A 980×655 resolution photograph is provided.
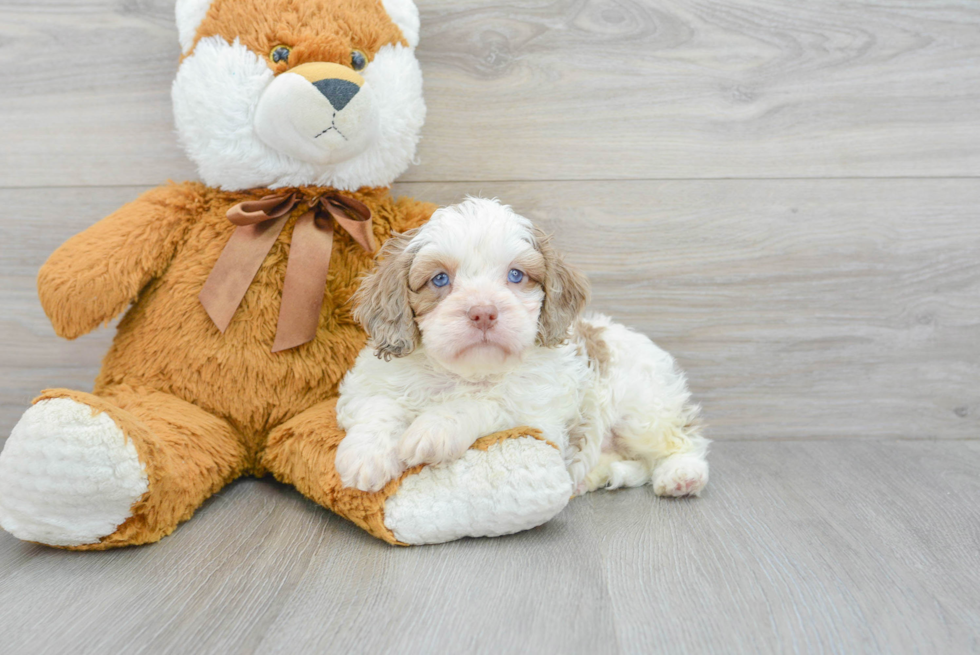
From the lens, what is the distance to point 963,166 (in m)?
1.82

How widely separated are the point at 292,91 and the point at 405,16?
1.17 feet

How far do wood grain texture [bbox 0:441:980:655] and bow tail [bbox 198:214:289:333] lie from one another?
384 mm

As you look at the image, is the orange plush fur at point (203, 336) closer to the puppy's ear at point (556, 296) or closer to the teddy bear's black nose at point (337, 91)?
the teddy bear's black nose at point (337, 91)

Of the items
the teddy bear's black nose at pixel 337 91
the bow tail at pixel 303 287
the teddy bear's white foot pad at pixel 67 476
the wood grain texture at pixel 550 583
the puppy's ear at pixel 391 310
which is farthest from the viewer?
the bow tail at pixel 303 287

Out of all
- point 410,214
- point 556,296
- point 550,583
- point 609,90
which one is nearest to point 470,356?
point 556,296

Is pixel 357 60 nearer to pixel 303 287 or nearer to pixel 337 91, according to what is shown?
pixel 337 91

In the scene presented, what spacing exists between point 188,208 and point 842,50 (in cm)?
156

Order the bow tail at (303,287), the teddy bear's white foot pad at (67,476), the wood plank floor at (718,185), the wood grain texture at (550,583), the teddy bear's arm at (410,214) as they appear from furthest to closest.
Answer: the wood plank floor at (718,185), the teddy bear's arm at (410,214), the bow tail at (303,287), the teddy bear's white foot pad at (67,476), the wood grain texture at (550,583)

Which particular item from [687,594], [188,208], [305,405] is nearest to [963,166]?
[687,594]

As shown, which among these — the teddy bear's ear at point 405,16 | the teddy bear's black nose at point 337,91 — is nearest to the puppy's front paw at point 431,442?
the teddy bear's black nose at point 337,91

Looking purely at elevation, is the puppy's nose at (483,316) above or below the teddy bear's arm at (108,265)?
above

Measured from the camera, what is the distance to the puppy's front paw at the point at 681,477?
151 cm

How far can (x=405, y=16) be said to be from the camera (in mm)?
1572

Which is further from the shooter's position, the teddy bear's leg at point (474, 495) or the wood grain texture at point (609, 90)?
the wood grain texture at point (609, 90)
